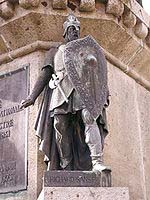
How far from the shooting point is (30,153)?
5.03 metres

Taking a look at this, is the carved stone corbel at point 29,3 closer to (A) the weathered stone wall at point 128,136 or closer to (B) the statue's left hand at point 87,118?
(A) the weathered stone wall at point 128,136

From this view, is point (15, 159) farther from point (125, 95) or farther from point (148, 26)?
point (148, 26)

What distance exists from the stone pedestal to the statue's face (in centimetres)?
140

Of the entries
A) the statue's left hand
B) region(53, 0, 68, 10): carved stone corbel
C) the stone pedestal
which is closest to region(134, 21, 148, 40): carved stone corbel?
region(53, 0, 68, 10): carved stone corbel

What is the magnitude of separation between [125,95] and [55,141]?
5.27 ft

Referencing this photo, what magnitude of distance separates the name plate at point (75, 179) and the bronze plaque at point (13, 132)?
2.84 feet

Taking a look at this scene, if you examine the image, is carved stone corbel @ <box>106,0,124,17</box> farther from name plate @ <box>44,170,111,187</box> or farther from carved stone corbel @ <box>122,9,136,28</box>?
name plate @ <box>44,170,111,187</box>

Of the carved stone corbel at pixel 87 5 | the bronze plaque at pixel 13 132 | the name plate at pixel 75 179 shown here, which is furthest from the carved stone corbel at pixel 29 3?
the name plate at pixel 75 179

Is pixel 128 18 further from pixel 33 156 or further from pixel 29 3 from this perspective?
pixel 33 156

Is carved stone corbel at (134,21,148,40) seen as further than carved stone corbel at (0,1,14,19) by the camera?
Yes

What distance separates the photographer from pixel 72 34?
192 inches

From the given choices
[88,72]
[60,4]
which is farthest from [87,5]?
[88,72]

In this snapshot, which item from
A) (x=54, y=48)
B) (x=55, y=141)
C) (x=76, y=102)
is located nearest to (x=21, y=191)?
(x=55, y=141)

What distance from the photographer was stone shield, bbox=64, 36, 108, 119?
4539 mm
